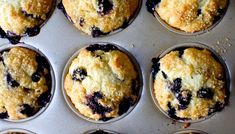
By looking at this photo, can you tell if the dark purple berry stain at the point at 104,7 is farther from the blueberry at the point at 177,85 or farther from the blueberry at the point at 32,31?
the blueberry at the point at 177,85

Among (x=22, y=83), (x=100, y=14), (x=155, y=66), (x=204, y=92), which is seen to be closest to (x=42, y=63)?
(x=22, y=83)

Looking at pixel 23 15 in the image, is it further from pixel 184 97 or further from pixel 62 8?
pixel 184 97

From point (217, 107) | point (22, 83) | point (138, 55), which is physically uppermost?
point (138, 55)

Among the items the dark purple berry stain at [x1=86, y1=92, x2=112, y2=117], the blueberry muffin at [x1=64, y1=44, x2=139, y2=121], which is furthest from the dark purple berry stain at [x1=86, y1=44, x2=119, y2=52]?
the dark purple berry stain at [x1=86, y1=92, x2=112, y2=117]

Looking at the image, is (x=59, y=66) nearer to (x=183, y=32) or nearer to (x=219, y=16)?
(x=183, y=32)

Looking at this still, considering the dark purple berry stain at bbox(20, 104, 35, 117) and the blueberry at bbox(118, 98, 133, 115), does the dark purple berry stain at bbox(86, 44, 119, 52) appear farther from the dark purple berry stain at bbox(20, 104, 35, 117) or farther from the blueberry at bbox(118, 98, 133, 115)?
the dark purple berry stain at bbox(20, 104, 35, 117)

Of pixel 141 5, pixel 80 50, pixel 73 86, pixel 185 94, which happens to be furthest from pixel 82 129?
pixel 141 5
